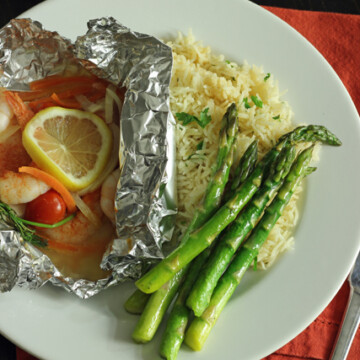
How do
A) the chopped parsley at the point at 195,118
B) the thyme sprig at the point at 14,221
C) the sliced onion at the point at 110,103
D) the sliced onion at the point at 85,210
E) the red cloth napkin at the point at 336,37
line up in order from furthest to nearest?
the red cloth napkin at the point at 336,37
the chopped parsley at the point at 195,118
the sliced onion at the point at 110,103
the sliced onion at the point at 85,210
the thyme sprig at the point at 14,221

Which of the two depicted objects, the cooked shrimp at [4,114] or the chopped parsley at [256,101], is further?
the chopped parsley at [256,101]

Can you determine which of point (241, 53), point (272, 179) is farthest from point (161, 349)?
point (241, 53)

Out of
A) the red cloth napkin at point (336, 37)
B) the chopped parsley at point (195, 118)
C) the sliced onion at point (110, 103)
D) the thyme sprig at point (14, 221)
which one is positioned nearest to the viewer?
the thyme sprig at point (14, 221)

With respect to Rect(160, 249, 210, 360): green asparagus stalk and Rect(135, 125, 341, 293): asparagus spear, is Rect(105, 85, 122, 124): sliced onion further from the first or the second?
Rect(160, 249, 210, 360): green asparagus stalk

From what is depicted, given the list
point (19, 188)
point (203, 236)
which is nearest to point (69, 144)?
point (19, 188)

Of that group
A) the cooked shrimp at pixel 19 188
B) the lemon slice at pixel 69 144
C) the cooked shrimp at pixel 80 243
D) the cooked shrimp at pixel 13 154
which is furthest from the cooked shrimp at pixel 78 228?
the cooked shrimp at pixel 13 154

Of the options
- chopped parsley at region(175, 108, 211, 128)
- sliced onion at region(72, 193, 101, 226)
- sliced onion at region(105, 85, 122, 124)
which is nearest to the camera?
sliced onion at region(72, 193, 101, 226)

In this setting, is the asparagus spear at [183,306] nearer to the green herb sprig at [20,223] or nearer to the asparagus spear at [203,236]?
the asparagus spear at [203,236]

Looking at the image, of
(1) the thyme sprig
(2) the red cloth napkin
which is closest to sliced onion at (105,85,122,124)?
(1) the thyme sprig
